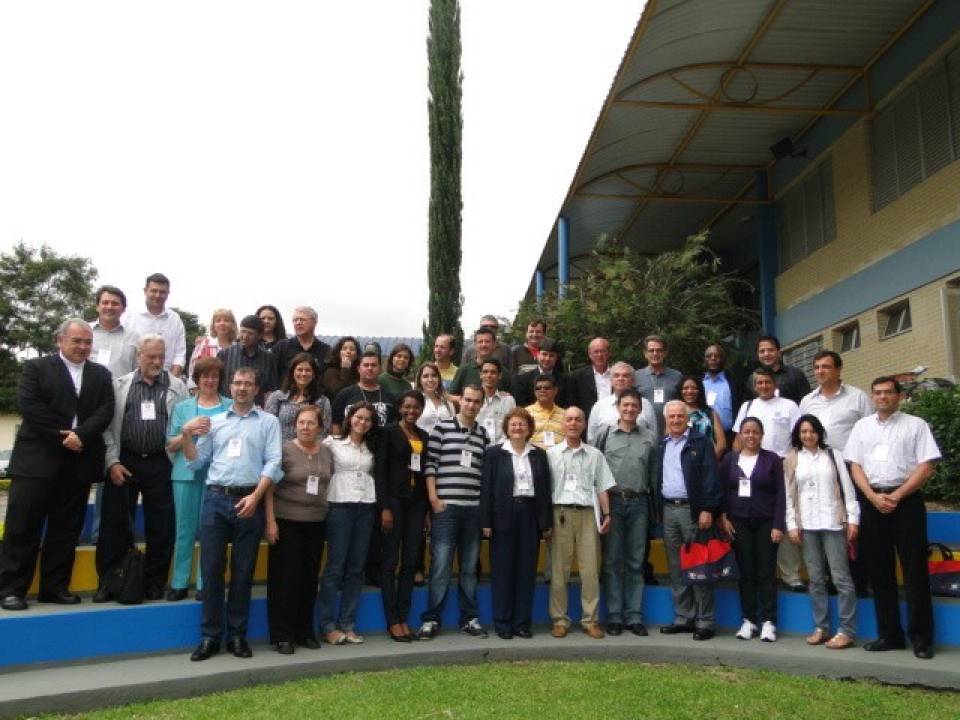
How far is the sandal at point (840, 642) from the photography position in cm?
596

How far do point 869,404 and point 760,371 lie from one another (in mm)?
849

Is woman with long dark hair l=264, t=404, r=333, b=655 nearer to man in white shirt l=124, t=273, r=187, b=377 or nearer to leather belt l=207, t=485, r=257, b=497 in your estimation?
leather belt l=207, t=485, r=257, b=497

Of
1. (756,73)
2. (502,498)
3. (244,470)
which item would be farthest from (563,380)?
(756,73)

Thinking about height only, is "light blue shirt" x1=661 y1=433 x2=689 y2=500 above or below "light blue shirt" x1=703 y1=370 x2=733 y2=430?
below

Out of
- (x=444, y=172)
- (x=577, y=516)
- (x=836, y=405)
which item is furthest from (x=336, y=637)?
(x=444, y=172)

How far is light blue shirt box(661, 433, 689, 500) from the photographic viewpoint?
6.50m

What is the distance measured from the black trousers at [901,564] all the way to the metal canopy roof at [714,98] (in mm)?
6210

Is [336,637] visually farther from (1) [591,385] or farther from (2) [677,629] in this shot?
(1) [591,385]

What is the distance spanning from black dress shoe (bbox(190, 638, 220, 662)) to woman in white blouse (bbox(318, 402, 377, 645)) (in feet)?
2.75

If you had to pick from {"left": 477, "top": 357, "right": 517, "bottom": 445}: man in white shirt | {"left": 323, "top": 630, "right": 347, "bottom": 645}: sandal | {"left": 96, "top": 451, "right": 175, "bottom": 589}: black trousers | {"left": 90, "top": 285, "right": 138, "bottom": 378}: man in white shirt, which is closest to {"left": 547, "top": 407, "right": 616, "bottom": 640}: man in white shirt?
{"left": 477, "top": 357, "right": 517, "bottom": 445}: man in white shirt

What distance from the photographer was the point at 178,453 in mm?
5773

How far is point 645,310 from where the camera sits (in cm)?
1162

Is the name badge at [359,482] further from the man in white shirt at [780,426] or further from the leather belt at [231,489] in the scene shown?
the man in white shirt at [780,426]

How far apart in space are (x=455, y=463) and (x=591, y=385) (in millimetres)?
1637
